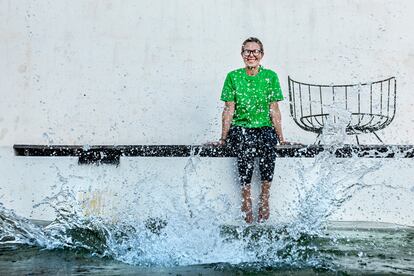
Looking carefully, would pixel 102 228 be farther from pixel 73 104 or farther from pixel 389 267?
pixel 389 267

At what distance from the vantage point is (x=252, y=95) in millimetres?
6297

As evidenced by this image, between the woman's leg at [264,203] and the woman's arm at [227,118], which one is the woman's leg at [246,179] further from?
the woman's arm at [227,118]

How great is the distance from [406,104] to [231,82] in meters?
1.57

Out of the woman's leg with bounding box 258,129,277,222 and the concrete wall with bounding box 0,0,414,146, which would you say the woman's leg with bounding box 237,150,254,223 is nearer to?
the woman's leg with bounding box 258,129,277,222

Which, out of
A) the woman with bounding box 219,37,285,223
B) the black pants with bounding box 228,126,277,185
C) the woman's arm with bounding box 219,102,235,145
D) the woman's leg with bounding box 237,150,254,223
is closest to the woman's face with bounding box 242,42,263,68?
the woman with bounding box 219,37,285,223

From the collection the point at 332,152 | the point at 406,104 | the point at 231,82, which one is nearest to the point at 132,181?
the point at 231,82

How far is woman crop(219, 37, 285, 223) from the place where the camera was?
6.28 m

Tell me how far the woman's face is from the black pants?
1.62 ft

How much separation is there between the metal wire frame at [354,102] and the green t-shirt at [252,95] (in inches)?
24.5

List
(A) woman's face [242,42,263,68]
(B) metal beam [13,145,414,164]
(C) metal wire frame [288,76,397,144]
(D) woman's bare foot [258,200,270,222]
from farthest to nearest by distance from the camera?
(C) metal wire frame [288,76,397,144] → (D) woman's bare foot [258,200,270,222] → (B) metal beam [13,145,414,164] → (A) woman's face [242,42,263,68]

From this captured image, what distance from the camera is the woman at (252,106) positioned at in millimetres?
6281

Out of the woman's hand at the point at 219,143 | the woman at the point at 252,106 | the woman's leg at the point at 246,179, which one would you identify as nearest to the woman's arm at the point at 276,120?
the woman at the point at 252,106

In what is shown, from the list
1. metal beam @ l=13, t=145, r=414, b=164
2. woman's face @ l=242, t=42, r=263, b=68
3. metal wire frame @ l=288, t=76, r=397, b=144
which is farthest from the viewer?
metal wire frame @ l=288, t=76, r=397, b=144

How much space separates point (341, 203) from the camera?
6.67 m
